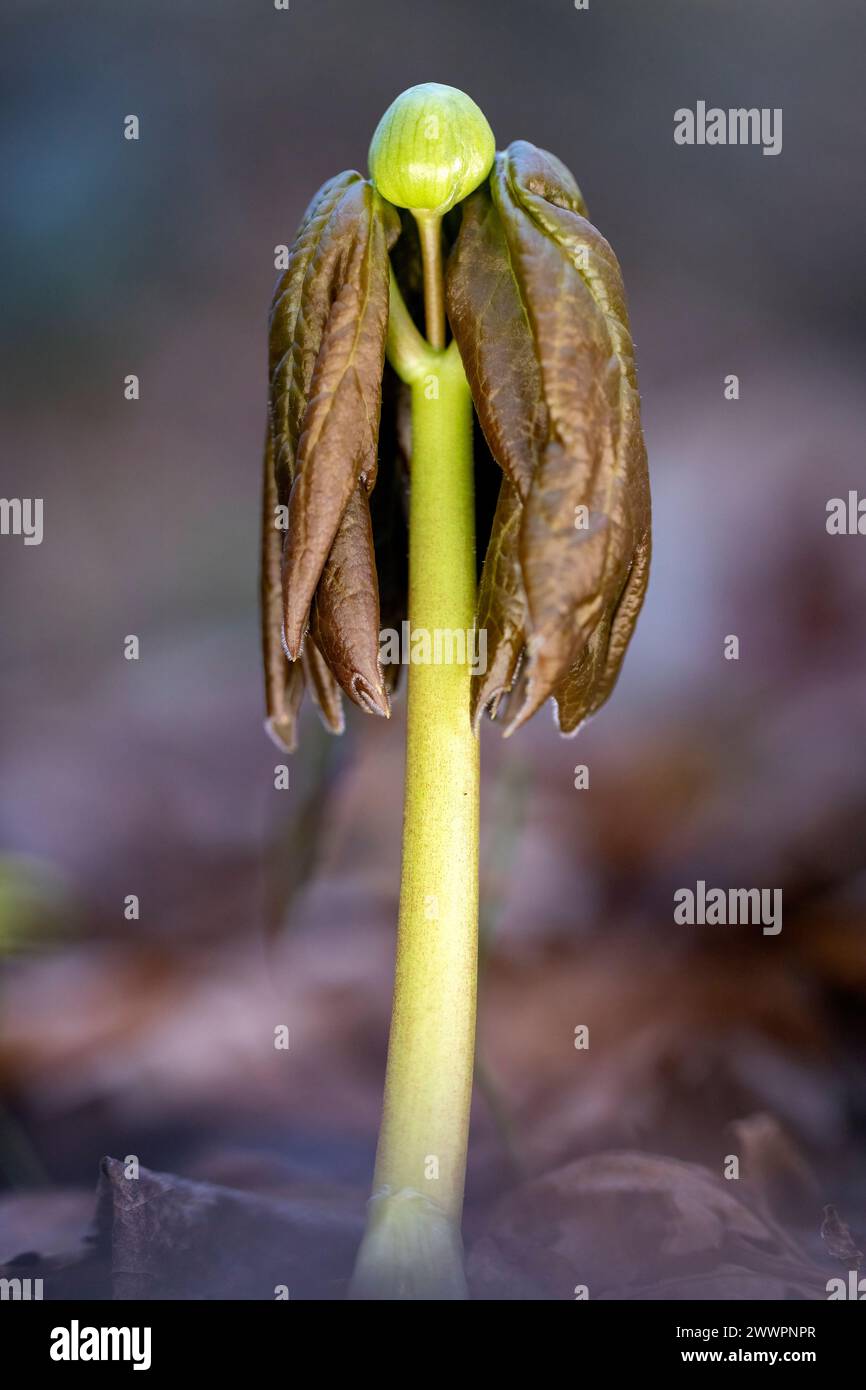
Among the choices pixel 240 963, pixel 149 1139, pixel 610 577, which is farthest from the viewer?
pixel 240 963

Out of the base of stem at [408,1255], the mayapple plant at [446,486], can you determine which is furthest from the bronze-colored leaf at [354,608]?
→ the base of stem at [408,1255]

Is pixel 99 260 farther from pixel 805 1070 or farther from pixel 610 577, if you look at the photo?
pixel 805 1070

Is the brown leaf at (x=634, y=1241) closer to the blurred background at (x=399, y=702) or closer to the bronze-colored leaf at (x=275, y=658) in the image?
the blurred background at (x=399, y=702)

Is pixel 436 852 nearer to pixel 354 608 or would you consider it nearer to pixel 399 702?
pixel 354 608

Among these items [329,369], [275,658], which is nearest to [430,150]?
[329,369]

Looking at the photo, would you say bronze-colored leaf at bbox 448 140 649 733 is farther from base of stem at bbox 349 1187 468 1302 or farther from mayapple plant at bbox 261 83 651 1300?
base of stem at bbox 349 1187 468 1302

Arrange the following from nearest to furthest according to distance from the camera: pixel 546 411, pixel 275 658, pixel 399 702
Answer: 1. pixel 546 411
2. pixel 275 658
3. pixel 399 702

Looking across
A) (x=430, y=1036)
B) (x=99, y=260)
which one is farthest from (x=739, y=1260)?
(x=99, y=260)
